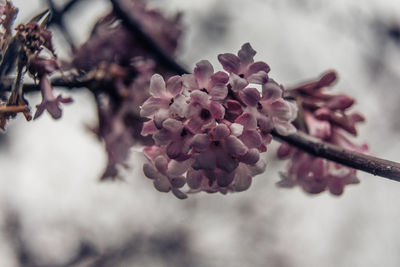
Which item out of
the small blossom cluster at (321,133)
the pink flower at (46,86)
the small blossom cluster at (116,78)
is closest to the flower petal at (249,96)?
the small blossom cluster at (321,133)

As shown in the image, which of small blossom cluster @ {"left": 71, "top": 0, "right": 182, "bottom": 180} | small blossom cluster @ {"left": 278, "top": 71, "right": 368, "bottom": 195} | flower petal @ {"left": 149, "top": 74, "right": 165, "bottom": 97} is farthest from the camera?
small blossom cluster @ {"left": 71, "top": 0, "right": 182, "bottom": 180}

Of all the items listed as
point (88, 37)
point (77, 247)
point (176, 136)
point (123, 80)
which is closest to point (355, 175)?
point (176, 136)

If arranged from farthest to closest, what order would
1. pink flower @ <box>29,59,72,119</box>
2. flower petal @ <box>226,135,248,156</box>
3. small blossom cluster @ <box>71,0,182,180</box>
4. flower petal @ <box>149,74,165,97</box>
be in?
small blossom cluster @ <box>71,0,182,180</box>
pink flower @ <box>29,59,72,119</box>
flower petal @ <box>149,74,165,97</box>
flower petal @ <box>226,135,248,156</box>

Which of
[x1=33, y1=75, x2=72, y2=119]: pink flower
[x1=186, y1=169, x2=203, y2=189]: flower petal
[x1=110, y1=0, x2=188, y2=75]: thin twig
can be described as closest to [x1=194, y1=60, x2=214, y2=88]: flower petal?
[x1=186, y1=169, x2=203, y2=189]: flower petal

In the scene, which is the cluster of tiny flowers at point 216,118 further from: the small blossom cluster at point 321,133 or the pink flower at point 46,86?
the small blossom cluster at point 321,133

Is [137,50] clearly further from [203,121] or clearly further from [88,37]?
[203,121]

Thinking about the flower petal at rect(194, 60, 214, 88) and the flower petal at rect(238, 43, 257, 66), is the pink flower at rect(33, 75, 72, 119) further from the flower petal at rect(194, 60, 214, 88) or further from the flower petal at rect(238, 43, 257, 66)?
the flower petal at rect(238, 43, 257, 66)

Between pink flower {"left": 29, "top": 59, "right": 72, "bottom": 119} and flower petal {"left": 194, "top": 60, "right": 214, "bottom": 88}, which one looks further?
pink flower {"left": 29, "top": 59, "right": 72, "bottom": 119}
